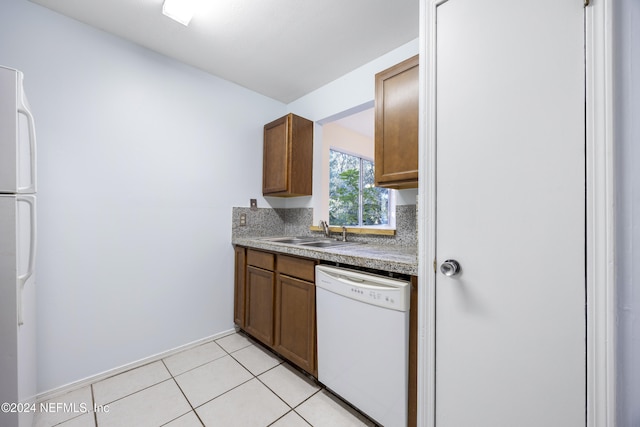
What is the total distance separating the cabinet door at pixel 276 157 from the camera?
238cm

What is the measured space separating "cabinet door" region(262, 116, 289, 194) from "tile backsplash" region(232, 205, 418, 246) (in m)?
0.30

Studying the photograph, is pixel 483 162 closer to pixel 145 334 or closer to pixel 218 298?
pixel 218 298

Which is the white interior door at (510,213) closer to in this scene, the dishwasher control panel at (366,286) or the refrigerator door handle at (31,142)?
the dishwasher control panel at (366,286)

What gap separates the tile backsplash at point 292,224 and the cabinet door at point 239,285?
21cm

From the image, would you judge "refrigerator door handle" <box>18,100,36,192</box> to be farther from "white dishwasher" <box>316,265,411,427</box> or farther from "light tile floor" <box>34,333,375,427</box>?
"white dishwasher" <box>316,265,411,427</box>

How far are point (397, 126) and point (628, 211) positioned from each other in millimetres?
1107

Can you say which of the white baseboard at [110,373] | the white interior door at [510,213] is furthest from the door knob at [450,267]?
the white baseboard at [110,373]

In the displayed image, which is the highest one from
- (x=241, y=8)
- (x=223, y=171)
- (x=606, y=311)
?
(x=241, y=8)

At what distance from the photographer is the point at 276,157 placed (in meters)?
2.48

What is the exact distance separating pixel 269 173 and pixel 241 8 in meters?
1.34

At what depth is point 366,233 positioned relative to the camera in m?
2.12

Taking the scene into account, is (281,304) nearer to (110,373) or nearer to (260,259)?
(260,259)

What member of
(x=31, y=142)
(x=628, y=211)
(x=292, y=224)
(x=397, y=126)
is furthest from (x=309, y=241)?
(x=628, y=211)

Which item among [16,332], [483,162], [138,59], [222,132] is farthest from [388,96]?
[16,332]
